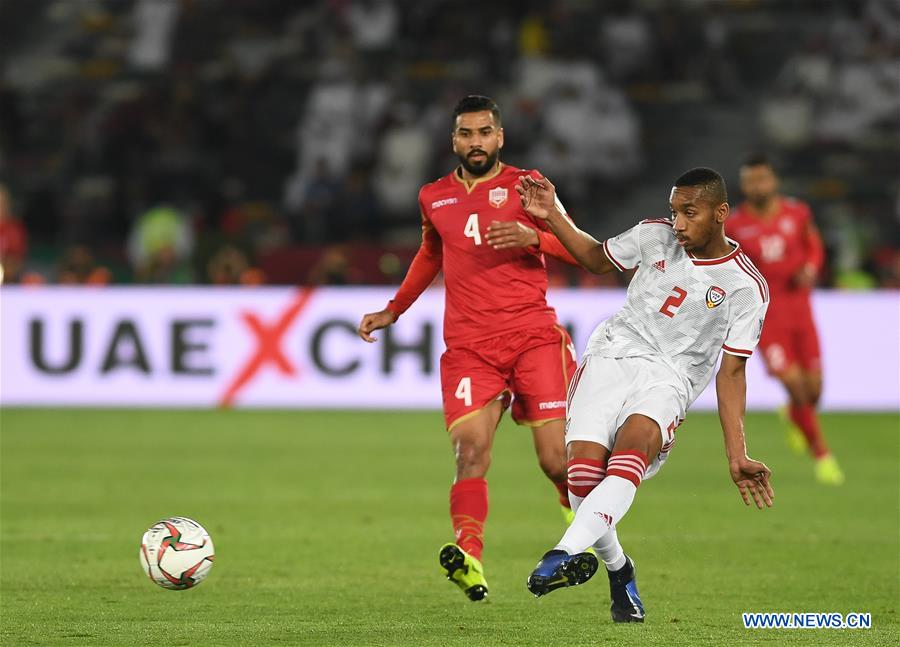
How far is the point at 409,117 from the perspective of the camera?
2084 cm

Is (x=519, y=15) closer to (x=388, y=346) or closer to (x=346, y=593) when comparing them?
(x=388, y=346)

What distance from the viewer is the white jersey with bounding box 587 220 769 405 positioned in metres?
6.35

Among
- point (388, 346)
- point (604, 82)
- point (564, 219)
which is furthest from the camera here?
point (604, 82)

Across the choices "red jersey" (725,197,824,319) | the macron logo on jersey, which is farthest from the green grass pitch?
the macron logo on jersey

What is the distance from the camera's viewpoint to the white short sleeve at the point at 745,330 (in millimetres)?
6262

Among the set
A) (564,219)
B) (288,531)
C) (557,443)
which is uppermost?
(564,219)

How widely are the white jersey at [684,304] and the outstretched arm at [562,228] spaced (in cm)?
6

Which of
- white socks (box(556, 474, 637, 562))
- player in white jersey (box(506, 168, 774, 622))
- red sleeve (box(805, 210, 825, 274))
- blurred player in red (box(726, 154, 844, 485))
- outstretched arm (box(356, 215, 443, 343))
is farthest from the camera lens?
red sleeve (box(805, 210, 825, 274))

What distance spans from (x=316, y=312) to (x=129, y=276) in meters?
3.34

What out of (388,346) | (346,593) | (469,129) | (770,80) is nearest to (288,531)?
(346,593)

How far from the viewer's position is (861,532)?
30.4 feet

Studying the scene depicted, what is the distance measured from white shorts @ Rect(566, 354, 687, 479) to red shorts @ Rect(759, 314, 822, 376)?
247 inches

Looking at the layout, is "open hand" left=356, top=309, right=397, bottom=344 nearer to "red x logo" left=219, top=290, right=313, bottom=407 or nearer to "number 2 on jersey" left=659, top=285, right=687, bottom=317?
"number 2 on jersey" left=659, top=285, right=687, bottom=317

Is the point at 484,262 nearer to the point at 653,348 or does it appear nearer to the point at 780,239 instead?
the point at 653,348
